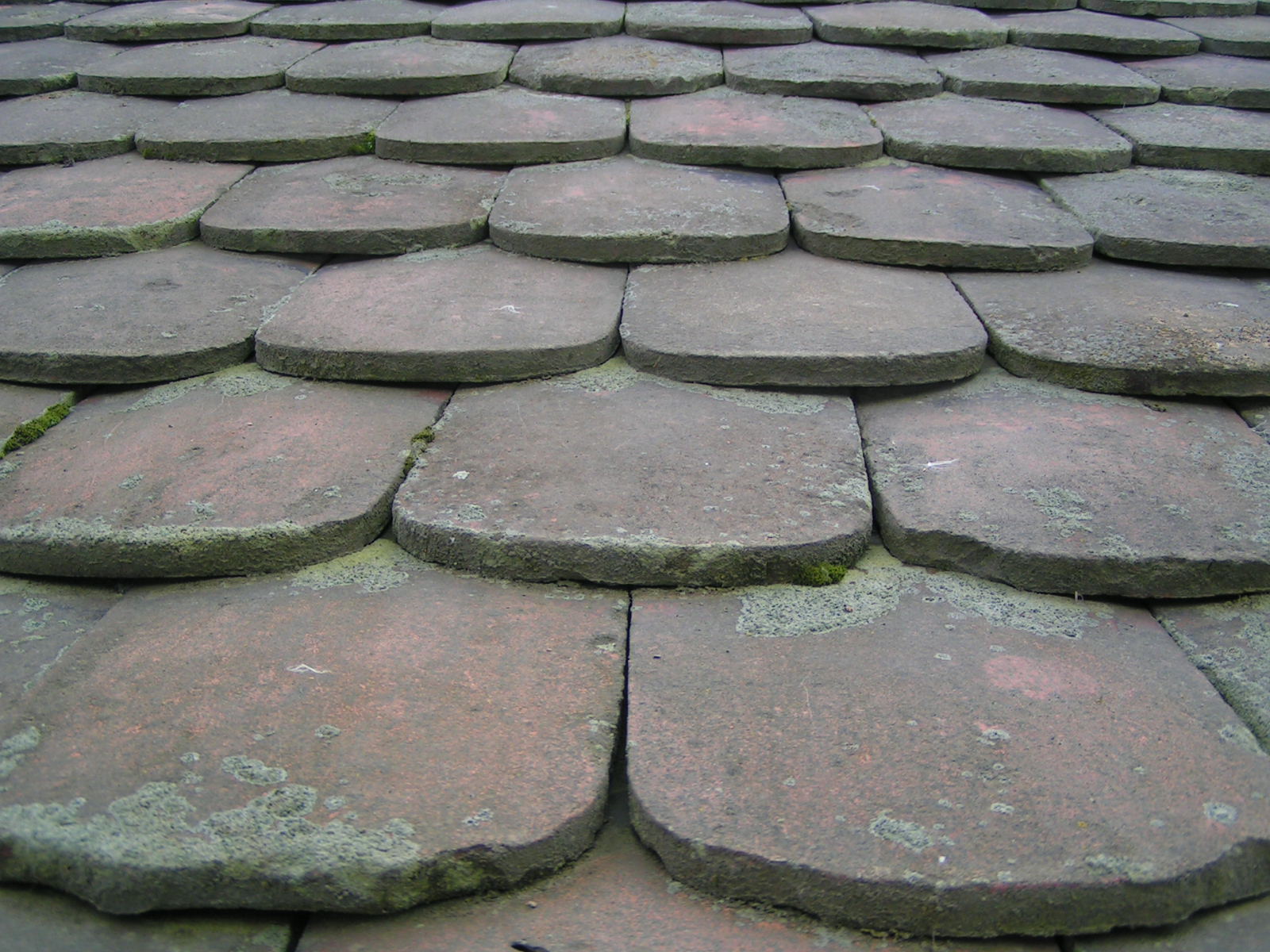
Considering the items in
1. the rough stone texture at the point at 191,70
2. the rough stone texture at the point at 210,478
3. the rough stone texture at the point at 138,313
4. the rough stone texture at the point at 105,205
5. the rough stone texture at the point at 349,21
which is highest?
the rough stone texture at the point at 349,21

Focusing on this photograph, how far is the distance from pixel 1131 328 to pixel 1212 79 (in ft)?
2.70

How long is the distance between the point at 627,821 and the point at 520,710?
11 centimetres

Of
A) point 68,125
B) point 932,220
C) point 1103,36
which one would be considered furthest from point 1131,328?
point 68,125

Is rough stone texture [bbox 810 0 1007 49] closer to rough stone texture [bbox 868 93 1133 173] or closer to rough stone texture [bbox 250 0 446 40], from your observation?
rough stone texture [bbox 868 93 1133 173]

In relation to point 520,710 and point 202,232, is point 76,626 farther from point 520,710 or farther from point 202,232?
point 202,232

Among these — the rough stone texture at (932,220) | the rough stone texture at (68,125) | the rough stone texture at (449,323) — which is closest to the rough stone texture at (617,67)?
the rough stone texture at (932,220)

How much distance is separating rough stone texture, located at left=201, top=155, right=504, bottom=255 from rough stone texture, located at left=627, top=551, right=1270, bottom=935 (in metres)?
0.71

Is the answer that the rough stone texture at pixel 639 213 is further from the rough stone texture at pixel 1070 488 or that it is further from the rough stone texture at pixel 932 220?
the rough stone texture at pixel 1070 488

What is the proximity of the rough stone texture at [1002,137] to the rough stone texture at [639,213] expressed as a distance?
0.89ft

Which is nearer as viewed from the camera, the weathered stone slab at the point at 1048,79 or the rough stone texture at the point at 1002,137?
the rough stone texture at the point at 1002,137

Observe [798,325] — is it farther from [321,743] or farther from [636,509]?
[321,743]

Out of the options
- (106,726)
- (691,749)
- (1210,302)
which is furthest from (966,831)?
(1210,302)

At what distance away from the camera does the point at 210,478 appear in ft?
3.14

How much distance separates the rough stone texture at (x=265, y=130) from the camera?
152 cm
